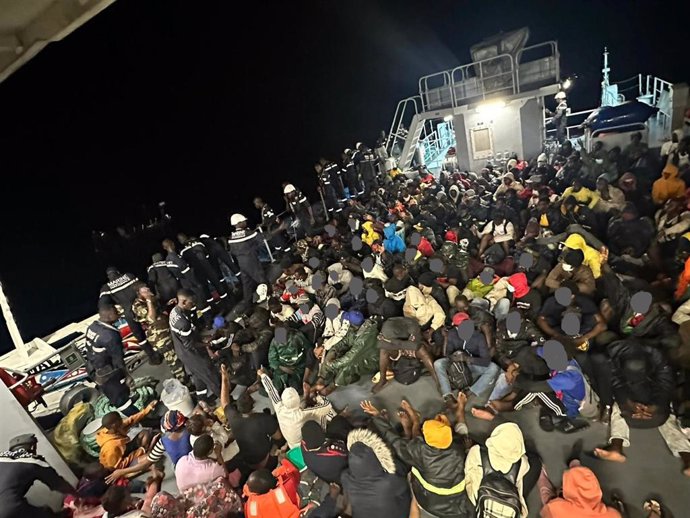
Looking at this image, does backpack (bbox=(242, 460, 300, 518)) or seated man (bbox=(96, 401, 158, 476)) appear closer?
backpack (bbox=(242, 460, 300, 518))

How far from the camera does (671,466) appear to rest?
315cm

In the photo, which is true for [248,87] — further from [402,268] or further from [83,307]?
[402,268]

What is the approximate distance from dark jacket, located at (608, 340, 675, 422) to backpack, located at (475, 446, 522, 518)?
4.30ft

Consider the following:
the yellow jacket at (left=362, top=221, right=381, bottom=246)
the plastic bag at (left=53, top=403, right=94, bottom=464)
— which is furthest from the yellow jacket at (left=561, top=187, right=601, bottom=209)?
the plastic bag at (left=53, top=403, right=94, bottom=464)

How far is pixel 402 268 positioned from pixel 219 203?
622 inches

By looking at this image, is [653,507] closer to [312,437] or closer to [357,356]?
[312,437]

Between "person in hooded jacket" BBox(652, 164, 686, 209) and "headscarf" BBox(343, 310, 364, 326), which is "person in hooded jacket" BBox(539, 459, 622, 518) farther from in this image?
"person in hooded jacket" BBox(652, 164, 686, 209)

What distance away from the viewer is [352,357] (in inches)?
196

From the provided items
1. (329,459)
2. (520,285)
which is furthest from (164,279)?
(520,285)

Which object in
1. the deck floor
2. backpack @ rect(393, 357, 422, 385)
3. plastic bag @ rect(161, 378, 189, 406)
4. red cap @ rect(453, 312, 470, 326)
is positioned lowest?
the deck floor

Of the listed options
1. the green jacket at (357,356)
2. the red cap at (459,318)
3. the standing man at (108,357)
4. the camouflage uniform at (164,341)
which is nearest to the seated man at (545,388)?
the red cap at (459,318)

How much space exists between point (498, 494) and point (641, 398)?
157 centimetres

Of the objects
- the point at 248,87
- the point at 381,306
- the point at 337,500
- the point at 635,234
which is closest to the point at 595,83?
the point at 248,87

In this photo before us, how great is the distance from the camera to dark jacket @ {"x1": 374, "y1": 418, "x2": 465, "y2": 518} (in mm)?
2855
